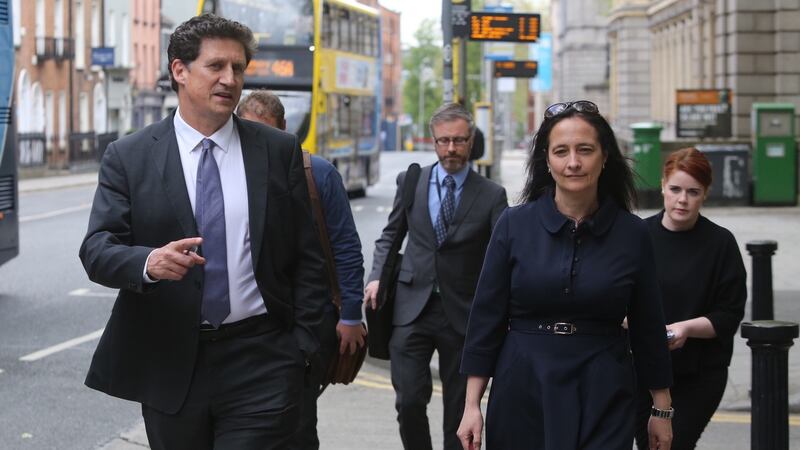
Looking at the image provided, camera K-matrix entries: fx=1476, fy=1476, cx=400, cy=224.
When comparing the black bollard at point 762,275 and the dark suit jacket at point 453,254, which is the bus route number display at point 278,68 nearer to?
the black bollard at point 762,275

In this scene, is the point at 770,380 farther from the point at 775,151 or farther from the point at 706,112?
the point at 706,112

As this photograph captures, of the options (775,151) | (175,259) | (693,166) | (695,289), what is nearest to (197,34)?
(175,259)


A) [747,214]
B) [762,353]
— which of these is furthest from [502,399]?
[747,214]

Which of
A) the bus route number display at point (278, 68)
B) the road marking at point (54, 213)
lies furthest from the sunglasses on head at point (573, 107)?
the bus route number display at point (278, 68)

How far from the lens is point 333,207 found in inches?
232

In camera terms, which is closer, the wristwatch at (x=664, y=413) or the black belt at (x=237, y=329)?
the black belt at (x=237, y=329)

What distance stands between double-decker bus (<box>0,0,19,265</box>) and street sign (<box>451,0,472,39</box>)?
15.0 ft

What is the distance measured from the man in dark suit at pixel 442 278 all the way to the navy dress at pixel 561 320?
231 cm

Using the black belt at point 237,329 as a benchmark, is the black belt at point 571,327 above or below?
above

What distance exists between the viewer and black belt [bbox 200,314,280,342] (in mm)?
4223

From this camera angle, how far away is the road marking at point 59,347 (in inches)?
425

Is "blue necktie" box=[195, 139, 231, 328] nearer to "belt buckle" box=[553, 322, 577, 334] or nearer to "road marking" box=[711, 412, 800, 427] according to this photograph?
"belt buckle" box=[553, 322, 577, 334]

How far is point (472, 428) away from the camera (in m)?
4.22

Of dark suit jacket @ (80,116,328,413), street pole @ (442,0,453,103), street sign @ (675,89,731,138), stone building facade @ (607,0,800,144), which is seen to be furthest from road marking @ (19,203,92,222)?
dark suit jacket @ (80,116,328,413)
